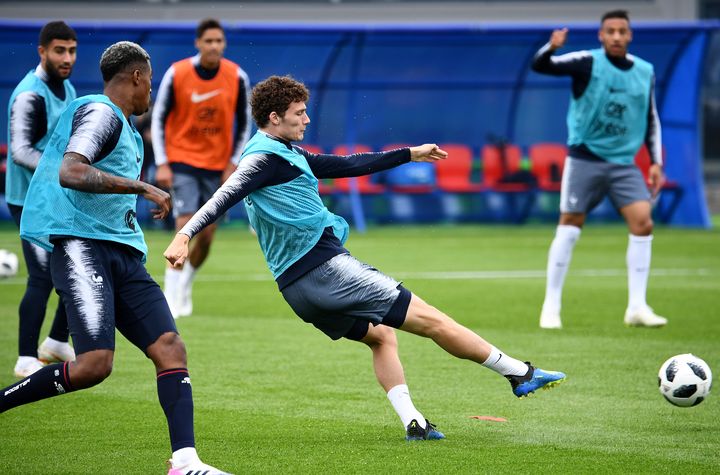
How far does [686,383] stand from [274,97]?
2.75 m

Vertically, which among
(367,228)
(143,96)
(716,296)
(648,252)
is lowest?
(367,228)

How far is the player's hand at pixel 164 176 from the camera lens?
10523mm

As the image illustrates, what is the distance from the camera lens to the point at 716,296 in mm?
12422

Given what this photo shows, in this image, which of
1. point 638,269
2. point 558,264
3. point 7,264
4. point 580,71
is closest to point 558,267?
point 558,264

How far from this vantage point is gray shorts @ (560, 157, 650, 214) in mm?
10195

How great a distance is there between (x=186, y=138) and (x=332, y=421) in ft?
16.5

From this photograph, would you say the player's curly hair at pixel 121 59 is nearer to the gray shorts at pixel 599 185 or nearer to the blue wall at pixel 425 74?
the gray shorts at pixel 599 185

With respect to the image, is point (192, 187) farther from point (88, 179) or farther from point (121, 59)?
point (88, 179)

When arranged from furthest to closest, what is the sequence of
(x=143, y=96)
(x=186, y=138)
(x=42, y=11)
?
(x=42, y=11), (x=186, y=138), (x=143, y=96)

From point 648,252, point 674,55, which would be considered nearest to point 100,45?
point 674,55

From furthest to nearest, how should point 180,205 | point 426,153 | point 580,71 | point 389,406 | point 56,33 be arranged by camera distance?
point 180,205 → point 580,71 → point 56,33 → point 389,406 → point 426,153

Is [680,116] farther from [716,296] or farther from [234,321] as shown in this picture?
[234,321]

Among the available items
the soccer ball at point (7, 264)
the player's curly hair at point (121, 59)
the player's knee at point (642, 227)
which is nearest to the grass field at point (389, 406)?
the soccer ball at point (7, 264)

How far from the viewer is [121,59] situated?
548 centimetres
